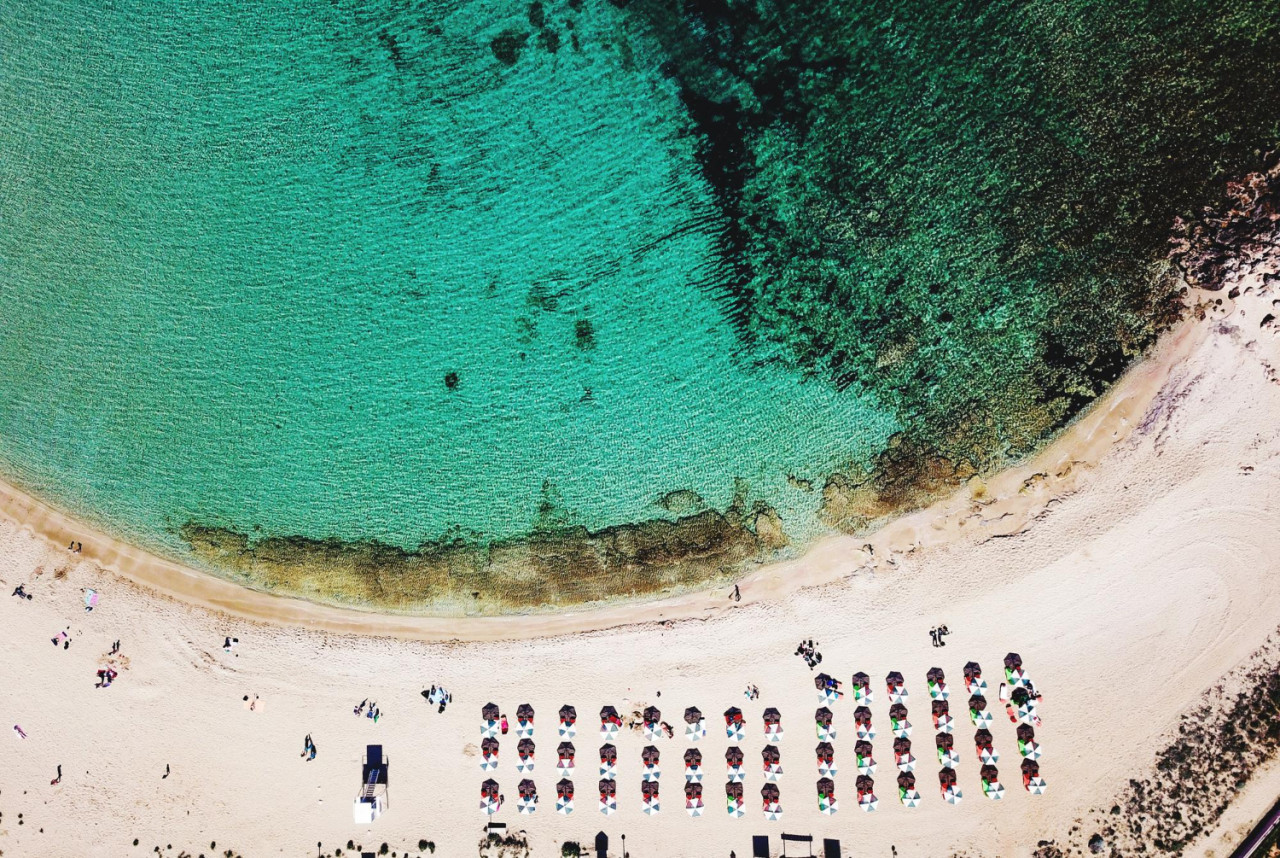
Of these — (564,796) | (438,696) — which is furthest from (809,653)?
(438,696)

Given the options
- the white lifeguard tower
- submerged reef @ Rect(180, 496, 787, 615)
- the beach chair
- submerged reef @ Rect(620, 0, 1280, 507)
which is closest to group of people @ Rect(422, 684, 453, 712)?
the white lifeguard tower

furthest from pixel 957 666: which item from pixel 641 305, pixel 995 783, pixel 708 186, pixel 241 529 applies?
pixel 241 529

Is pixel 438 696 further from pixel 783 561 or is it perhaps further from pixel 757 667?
pixel 783 561

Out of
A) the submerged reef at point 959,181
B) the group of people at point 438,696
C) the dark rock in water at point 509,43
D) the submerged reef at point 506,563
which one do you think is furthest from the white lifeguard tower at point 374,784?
the dark rock in water at point 509,43

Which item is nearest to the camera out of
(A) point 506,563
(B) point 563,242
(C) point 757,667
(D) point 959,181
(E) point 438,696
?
(D) point 959,181

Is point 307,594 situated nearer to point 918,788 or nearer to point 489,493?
point 489,493

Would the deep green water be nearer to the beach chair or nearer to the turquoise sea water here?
the turquoise sea water

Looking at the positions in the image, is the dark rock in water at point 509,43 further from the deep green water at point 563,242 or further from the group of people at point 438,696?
the group of people at point 438,696

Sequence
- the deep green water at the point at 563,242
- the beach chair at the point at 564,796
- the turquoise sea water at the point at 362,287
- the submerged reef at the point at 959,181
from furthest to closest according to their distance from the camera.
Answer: the turquoise sea water at the point at 362,287 → the beach chair at the point at 564,796 → the deep green water at the point at 563,242 → the submerged reef at the point at 959,181
